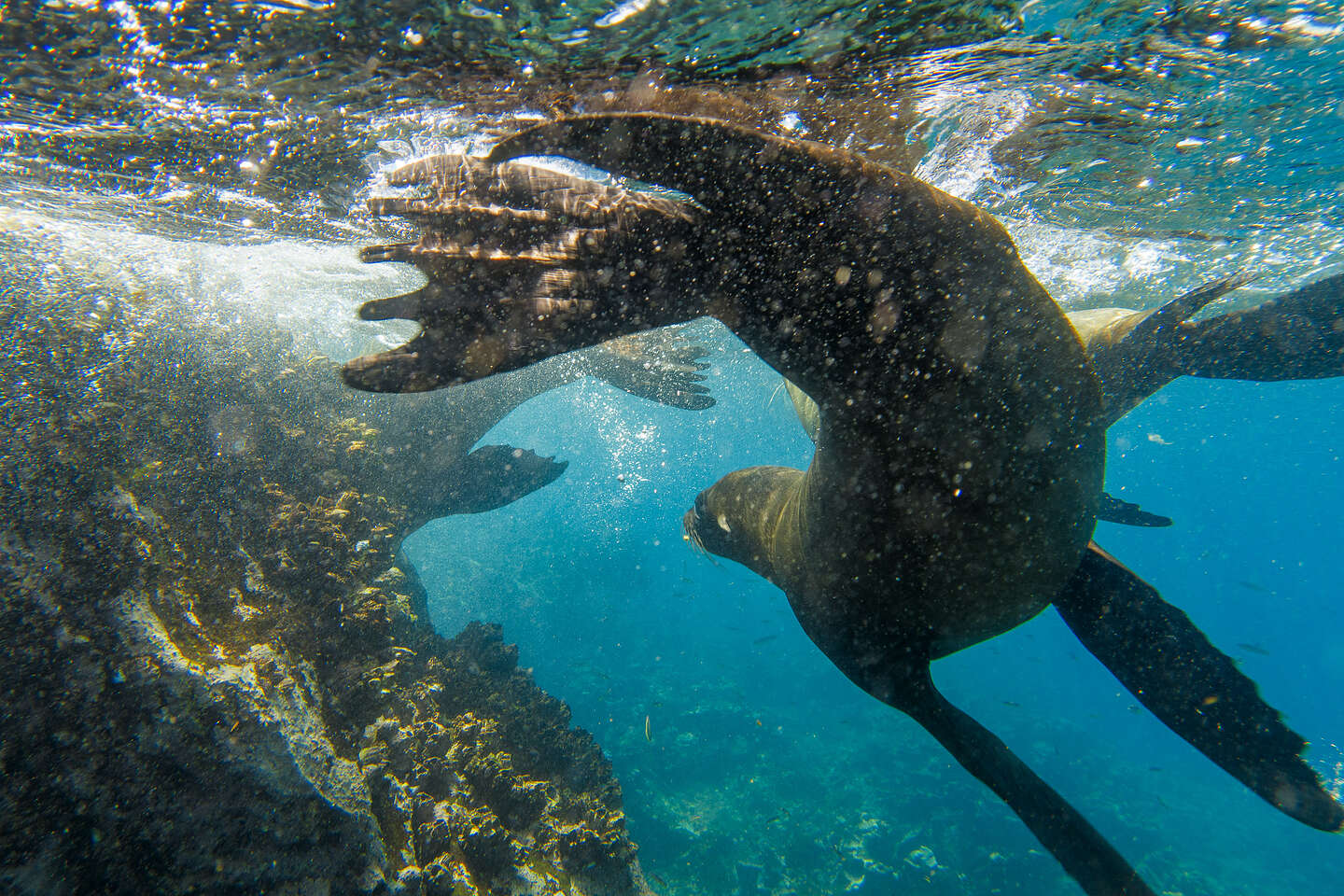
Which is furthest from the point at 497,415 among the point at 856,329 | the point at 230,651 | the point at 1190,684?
the point at 1190,684

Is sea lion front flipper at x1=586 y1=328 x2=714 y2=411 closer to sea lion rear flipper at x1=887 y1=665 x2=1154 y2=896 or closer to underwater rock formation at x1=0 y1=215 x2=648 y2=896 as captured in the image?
underwater rock formation at x1=0 y1=215 x2=648 y2=896

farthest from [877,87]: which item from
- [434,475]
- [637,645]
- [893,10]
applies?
[637,645]

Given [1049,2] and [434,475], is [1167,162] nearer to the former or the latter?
[1049,2]

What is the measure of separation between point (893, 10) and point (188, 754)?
7297 mm

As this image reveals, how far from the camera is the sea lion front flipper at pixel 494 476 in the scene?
947 cm

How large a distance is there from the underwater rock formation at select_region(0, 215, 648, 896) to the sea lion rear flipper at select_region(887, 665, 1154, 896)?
432 cm

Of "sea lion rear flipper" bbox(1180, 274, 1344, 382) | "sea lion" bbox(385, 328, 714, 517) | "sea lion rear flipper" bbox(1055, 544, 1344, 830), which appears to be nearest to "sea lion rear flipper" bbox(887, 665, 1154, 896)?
"sea lion rear flipper" bbox(1055, 544, 1344, 830)

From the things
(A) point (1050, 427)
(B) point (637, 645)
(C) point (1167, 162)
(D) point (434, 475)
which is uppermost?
(C) point (1167, 162)

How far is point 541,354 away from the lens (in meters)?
1.93

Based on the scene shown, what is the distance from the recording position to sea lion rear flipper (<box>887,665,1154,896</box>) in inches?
97.8

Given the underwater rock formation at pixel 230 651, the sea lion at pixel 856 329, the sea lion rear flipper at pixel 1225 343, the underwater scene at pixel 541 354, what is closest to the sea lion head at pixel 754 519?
the underwater scene at pixel 541 354

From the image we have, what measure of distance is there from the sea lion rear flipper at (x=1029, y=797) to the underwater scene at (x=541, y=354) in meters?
0.02

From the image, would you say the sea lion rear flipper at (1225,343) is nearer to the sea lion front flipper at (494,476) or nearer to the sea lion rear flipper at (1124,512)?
the sea lion rear flipper at (1124,512)

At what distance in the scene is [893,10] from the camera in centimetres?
406
